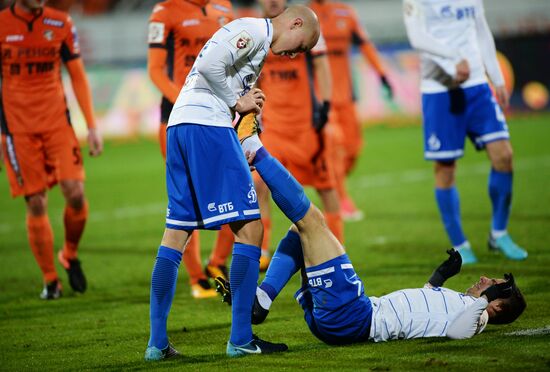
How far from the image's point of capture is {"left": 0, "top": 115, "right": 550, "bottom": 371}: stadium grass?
5.56 m

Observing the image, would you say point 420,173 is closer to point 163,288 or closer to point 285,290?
point 285,290

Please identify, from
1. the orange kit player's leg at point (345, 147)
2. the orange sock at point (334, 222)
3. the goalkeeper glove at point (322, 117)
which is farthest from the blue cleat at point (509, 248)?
the orange kit player's leg at point (345, 147)

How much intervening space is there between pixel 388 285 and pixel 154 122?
53.7 feet

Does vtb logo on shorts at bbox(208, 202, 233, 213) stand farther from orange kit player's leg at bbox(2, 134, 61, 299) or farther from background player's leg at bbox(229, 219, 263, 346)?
orange kit player's leg at bbox(2, 134, 61, 299)

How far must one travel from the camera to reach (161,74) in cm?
766

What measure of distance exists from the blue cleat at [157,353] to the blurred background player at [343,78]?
658 centimetres

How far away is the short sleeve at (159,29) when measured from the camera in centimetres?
779

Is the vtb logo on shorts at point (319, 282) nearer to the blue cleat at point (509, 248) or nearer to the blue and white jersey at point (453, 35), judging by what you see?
the blue cleat at point (509, 248)

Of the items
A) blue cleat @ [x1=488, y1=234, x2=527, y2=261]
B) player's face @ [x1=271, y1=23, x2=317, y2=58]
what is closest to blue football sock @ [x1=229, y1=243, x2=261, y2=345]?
player's face @ [x1=271, y1=23, x2=317, y2=58]

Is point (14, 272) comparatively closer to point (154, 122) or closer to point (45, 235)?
point (45, 235)

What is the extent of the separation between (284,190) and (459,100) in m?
3.47

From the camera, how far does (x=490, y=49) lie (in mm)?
8703

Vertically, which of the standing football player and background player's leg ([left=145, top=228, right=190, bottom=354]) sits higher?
the standing football player

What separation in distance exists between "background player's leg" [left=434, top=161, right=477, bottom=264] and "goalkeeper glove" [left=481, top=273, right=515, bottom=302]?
2.85 meters
